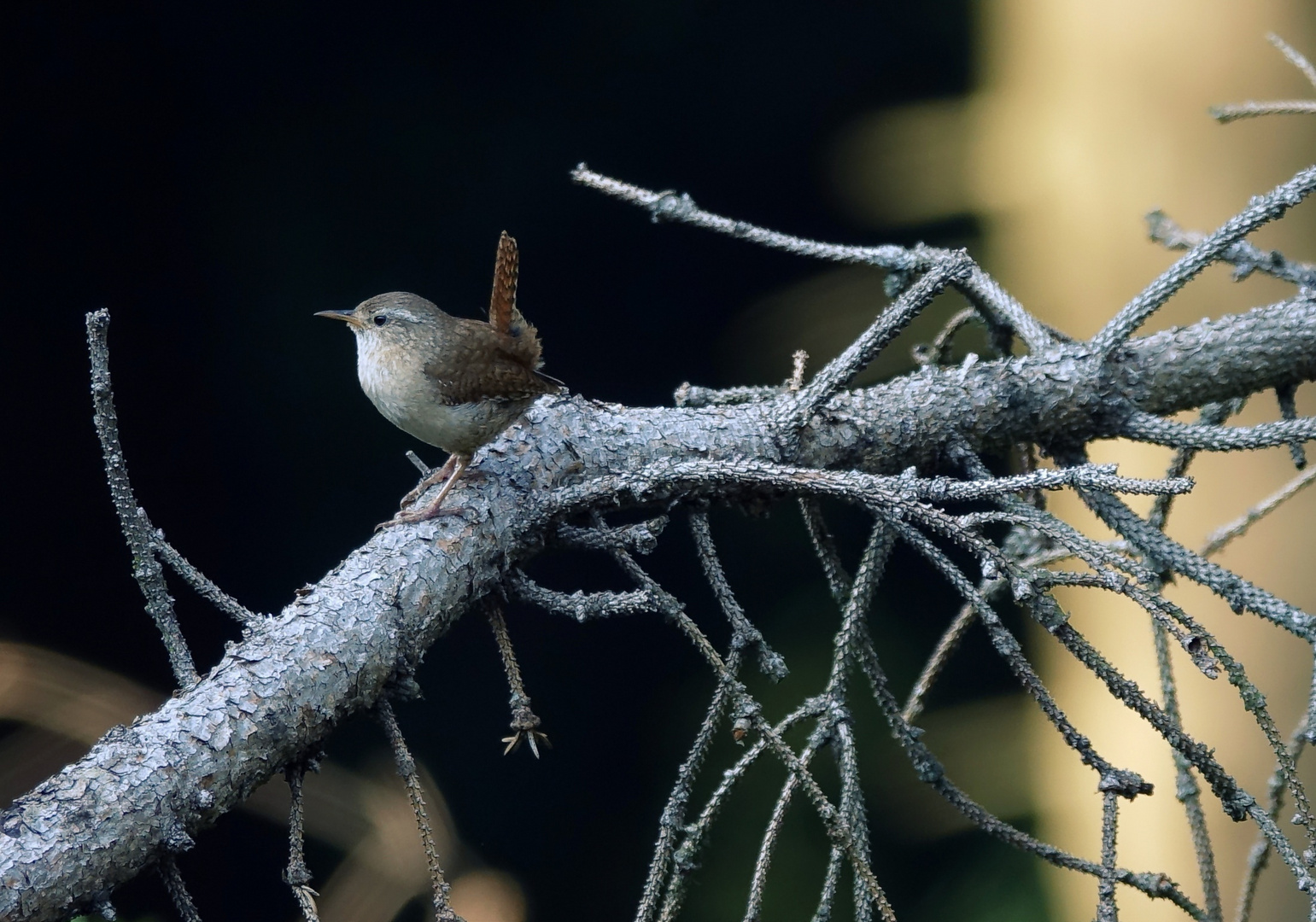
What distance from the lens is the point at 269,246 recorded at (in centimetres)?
201

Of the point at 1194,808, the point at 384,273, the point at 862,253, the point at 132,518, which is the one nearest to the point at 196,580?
the point at 132,518

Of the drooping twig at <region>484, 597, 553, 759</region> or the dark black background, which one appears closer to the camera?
the drooping twig at <region>484, 597, 553, 759</region>

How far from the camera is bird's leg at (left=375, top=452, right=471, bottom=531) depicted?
1.02 meters

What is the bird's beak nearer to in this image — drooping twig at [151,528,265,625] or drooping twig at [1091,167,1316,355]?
drooping twig at [151,528,265,625]

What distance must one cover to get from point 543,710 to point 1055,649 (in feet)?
3.97

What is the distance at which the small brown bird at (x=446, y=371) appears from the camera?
1.28 meters

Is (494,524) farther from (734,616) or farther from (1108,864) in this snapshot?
(1108,864)

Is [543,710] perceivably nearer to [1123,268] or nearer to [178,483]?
[178,483]

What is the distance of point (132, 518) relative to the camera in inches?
32.8

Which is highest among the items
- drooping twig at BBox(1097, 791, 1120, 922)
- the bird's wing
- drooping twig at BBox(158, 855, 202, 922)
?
the bird's wing

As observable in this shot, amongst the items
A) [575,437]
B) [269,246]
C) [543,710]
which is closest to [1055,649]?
[543,710]

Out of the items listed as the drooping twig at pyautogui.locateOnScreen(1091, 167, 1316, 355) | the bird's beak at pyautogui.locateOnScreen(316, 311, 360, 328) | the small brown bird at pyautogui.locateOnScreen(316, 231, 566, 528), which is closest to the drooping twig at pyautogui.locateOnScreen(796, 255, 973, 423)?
the drooping twig at pyautogui.locateOnScreen(1091, 167, 1316, 355)

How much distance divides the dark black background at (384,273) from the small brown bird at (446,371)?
0.63m

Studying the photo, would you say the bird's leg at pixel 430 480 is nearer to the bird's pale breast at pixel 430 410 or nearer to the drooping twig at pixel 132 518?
the bird's pale breast at pixel 430 410
